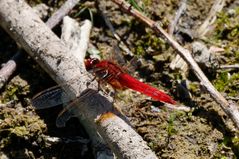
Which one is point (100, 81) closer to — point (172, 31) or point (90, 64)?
point (90, 64)

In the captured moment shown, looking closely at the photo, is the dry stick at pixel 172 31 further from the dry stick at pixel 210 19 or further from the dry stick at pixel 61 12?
the dry stick at pixel 61 12

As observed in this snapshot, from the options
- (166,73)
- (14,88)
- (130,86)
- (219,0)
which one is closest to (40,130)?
(14,88)

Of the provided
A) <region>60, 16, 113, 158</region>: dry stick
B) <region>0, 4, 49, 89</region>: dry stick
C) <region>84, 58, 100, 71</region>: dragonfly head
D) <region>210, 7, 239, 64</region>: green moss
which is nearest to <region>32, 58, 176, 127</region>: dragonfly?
<region>84, 58, 100, 71</region>: dragonfly head

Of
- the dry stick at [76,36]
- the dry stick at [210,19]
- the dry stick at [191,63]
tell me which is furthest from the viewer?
the dry stick at [210,19]

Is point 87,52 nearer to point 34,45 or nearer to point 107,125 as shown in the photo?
point 34,45

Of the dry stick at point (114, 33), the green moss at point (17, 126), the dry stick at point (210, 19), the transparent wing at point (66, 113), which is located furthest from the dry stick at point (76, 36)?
the dry stick at point (210, 19)

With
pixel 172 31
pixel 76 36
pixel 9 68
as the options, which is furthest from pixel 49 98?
pixel 172 31

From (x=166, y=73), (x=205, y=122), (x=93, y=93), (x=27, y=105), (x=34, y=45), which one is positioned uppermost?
(x=34, y=45)

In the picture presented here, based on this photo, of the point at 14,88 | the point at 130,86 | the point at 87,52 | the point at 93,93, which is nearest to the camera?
the point at 93,93
